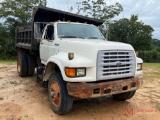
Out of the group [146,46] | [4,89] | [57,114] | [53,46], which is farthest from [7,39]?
[146,46]

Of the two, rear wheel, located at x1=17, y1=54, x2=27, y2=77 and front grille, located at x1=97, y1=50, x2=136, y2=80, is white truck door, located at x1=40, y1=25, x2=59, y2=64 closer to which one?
front grille, located at x1=97, y1=50, x2=136, y2=80

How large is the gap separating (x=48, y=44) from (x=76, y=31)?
894 mm

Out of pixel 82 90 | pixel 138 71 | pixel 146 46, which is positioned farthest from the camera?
pixel 146 46

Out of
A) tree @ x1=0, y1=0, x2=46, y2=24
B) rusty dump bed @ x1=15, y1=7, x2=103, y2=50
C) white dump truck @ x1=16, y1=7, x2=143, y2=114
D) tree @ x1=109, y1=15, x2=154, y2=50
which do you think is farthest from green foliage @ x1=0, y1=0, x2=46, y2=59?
white dump truck @ x1=16, y1=7, x2=143, y2=114

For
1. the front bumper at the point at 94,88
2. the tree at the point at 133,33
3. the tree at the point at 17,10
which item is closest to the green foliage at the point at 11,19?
the tree at the point at 17,10

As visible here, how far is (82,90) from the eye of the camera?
4289 mm

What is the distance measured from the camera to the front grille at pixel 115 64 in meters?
4.51

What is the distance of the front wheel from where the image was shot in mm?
4637

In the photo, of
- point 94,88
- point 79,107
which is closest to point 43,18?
point 79,107

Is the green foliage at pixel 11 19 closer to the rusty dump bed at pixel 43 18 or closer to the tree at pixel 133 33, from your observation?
the rusty dump bed at pixel 43 18

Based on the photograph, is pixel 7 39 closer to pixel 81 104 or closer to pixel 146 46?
pixel 81 104

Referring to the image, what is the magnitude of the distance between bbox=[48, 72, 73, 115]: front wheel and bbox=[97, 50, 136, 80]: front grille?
0.83m

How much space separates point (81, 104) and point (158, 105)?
2.12 m

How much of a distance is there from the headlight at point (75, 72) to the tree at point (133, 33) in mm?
24870
